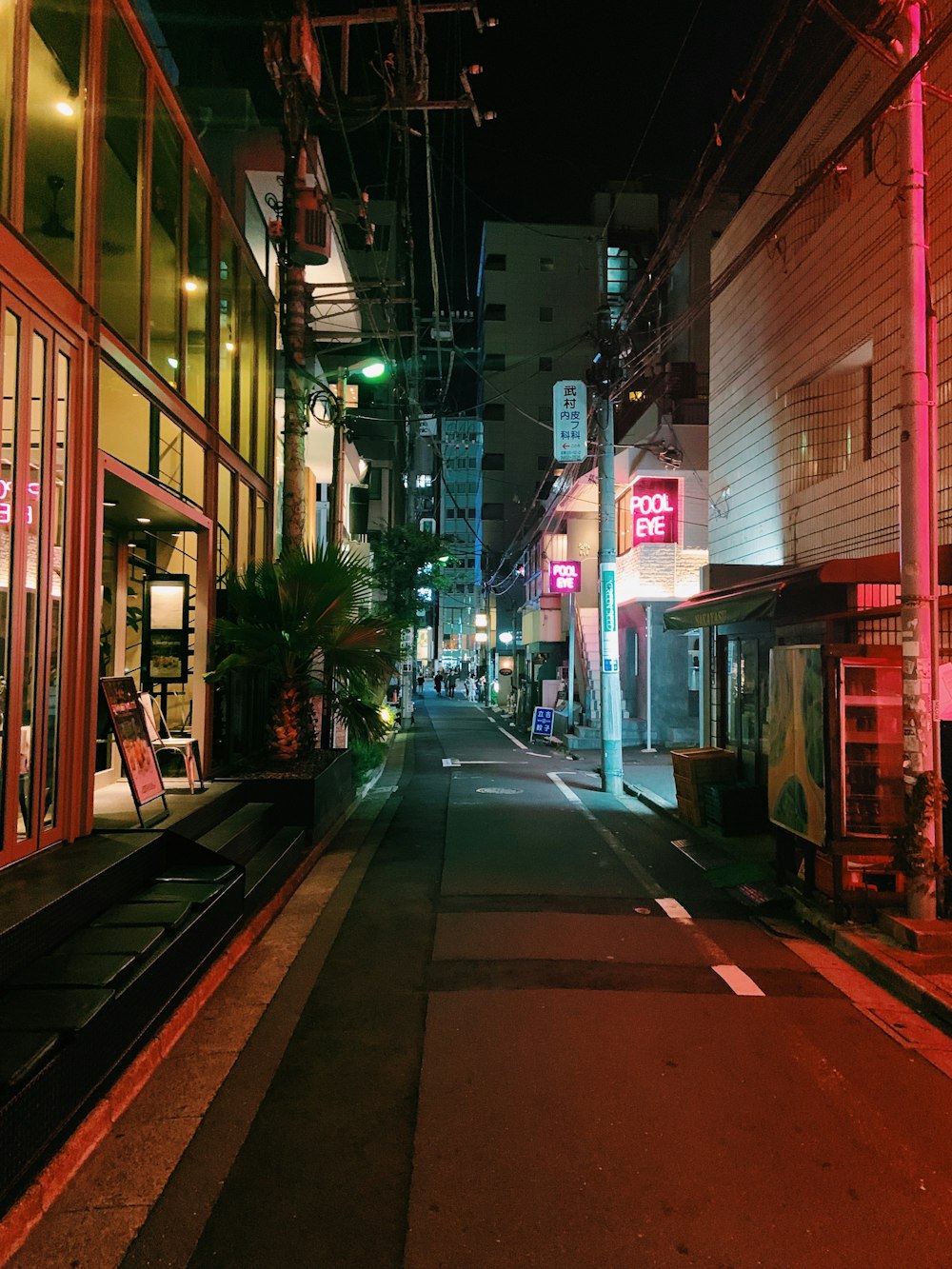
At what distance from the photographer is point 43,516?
19.9ft

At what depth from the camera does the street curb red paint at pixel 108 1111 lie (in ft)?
10.2

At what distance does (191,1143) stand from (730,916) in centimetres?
532

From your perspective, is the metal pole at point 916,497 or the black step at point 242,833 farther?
the black step at point 242,833

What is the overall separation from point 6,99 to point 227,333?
598 cm

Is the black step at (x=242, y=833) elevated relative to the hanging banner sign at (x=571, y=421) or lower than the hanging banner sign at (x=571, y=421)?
lower

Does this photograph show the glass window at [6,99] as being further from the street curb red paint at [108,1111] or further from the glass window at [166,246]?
the street curb red paint at [108,1111]

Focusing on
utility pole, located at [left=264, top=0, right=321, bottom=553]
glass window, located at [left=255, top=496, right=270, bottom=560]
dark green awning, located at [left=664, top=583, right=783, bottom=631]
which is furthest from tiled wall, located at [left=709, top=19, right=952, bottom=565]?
glass window, located at [left=255, top=496, right=270, bottom=560]

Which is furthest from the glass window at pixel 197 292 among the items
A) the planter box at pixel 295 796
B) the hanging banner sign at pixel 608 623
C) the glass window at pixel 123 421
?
the hanging banner sign at pixel 608 623

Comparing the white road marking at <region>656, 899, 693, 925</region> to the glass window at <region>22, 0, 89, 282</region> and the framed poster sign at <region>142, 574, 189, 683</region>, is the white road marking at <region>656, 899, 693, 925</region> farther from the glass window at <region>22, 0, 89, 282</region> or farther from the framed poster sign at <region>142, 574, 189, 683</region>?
the glass window at <region>22, 0, 89, 282</region>

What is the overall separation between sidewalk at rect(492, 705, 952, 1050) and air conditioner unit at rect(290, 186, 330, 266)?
10.1m

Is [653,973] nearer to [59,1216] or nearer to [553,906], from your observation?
[553,906]

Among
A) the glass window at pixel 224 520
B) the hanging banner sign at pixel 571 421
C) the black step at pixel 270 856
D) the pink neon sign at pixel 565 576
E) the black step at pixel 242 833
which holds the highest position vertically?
the hanging banner sign at pixel 571 421

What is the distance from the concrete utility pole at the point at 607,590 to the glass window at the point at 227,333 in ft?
23.1

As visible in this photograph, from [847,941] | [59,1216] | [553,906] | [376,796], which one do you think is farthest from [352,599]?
[59,1216]
